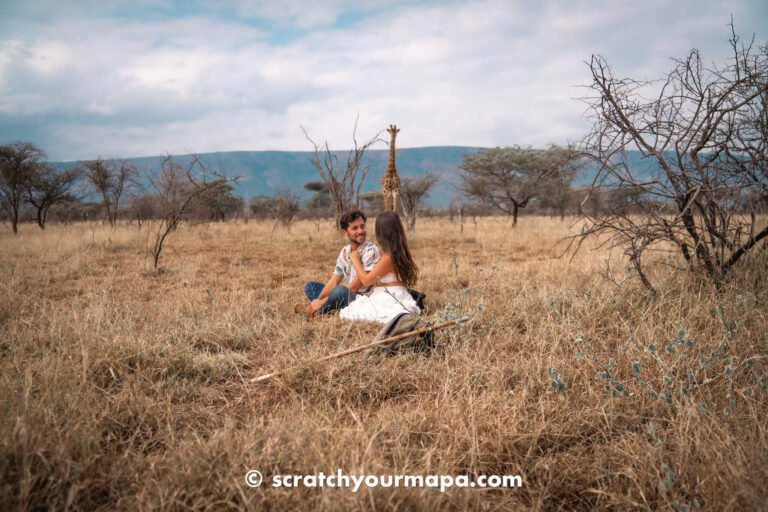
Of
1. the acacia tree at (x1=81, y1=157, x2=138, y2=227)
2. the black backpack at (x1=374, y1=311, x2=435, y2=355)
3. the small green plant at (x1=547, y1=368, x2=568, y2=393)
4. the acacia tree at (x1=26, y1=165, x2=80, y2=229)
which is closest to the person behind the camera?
the small green plant at (x1=547, y1=368, x2=568, y2=393)

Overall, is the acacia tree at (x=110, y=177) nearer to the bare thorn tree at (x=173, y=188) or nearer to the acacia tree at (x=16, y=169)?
the acacia tree at (x=16, y=169)

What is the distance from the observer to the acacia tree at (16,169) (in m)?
13.2

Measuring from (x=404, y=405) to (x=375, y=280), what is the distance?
162 centimetres

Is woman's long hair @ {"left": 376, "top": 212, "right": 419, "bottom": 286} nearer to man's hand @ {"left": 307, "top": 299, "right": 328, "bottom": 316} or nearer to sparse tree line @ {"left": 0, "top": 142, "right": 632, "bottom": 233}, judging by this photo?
man's hand @ {"left": 307, "top": 299, "right": 328, "bottom": 316}

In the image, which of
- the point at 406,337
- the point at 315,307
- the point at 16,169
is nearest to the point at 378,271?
the point at 315,307

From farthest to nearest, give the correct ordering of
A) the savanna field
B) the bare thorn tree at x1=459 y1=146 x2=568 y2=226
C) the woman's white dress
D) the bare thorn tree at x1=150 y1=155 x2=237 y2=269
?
1. the bare thorn tree at x1=459 y1=146 x2=568 y2=226
2. the bare thorn tree at x1=150 y1=155 x2=237 y2=269
3. the woman's white dress
4. the savanna field

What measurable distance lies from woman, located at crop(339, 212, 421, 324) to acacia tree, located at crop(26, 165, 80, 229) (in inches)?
695

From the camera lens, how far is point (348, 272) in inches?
162

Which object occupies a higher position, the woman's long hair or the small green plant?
the woman's long hair

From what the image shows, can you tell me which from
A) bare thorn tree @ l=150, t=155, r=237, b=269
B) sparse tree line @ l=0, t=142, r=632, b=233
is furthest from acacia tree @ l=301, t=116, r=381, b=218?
bare thorn tree @ l=150, t=155, r=237, b=269

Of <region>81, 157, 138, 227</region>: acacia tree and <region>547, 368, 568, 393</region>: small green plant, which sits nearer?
<region>547, 368, 568, 393</region>: small green plant

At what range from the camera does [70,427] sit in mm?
1592

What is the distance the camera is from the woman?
3527mm

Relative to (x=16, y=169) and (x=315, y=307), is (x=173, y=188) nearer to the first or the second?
(x=315, y=307)
